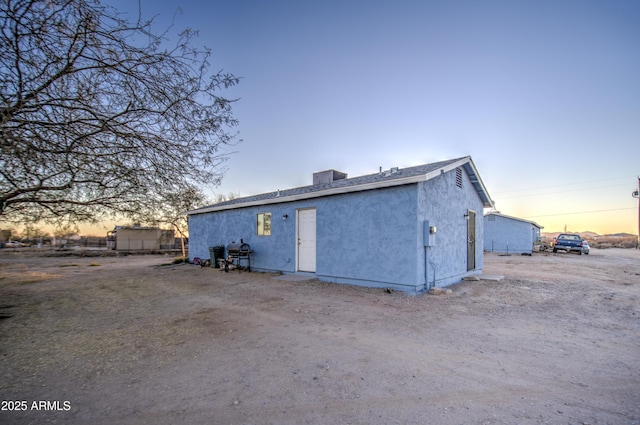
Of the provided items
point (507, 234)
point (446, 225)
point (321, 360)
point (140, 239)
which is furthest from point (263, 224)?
Answer: point (140, 239)

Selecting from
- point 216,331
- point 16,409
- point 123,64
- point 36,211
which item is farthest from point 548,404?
point 36,211

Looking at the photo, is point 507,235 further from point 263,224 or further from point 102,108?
point 102,108

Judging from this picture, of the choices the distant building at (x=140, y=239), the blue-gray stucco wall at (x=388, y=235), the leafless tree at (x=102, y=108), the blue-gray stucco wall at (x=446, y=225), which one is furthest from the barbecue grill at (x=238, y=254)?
the distant building at (x=140, y=239)

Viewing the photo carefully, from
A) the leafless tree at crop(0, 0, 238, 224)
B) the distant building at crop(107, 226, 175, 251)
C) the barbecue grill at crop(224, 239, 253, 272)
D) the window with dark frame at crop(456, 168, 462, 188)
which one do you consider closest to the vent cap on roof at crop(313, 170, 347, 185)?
the barbecue grill at crop(224, 239, 253, 272)

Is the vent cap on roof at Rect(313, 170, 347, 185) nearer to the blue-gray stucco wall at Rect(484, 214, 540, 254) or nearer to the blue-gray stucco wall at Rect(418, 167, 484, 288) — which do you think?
the blue-gray stucco wall at Rect(418, 167, 484, 288)

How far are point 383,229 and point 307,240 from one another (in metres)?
3.13

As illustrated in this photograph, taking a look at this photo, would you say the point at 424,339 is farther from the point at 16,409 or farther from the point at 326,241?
the point at 326,241

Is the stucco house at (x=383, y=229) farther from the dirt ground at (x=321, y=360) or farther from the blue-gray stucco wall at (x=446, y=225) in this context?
the dirt ground at (x=321, y=360)

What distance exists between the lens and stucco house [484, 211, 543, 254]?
24766 millimetres

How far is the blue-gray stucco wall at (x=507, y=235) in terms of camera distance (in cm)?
2475

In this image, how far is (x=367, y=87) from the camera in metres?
9.80

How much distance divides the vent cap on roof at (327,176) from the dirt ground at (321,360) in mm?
6797

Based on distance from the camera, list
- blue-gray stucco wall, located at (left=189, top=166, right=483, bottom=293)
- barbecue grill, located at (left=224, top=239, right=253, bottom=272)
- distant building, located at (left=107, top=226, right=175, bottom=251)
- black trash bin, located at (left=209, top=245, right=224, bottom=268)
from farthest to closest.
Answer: distant building, located at (left=107, top=226, right=175, bottom=251)
black trash bin, located at (left=209, top=245, right=224, bottom=268)
barbecue grill, located at (left=224, top=239, right=253, bottom=272)
blue-gray stucco wall, located at (left=189, top=166, right=483, bottom=293)

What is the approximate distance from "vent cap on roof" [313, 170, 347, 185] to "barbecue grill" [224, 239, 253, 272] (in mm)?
4256
